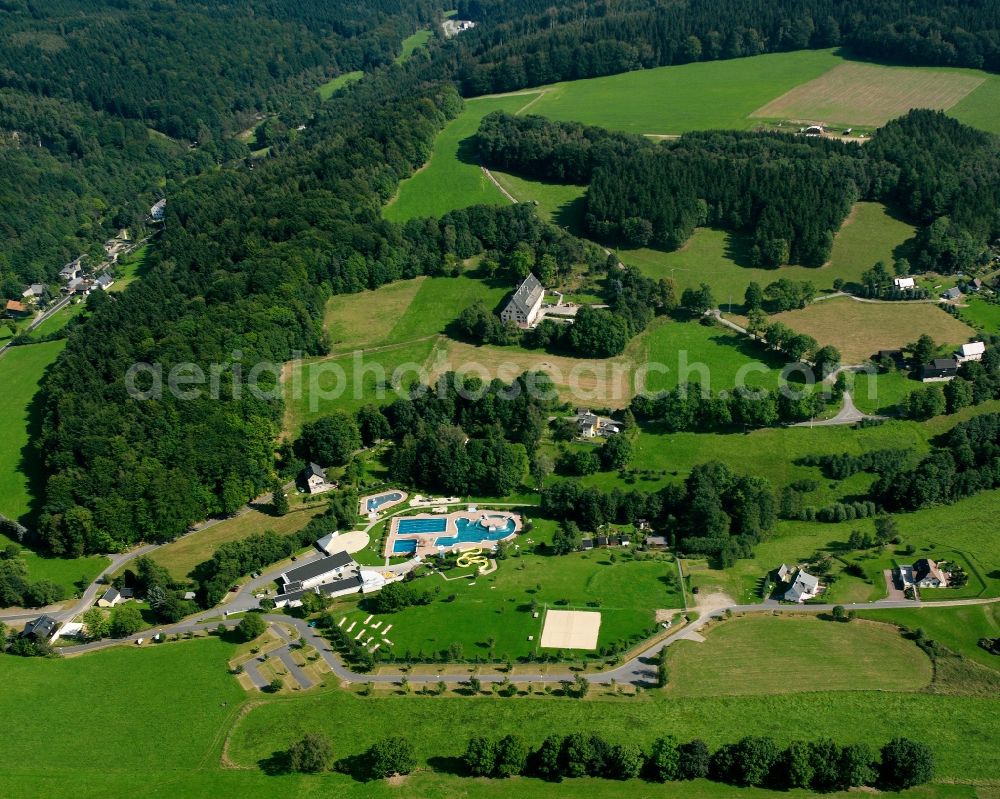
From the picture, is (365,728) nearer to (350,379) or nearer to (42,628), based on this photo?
(42,628)

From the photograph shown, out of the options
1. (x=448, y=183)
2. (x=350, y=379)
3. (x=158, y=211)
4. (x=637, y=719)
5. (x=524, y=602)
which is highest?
(x=448, y=183)

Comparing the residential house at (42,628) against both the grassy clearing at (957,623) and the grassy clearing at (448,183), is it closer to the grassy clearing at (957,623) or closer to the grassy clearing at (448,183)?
the grassy clearing at (957,623)

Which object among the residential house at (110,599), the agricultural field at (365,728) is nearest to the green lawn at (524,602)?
the agricultural field at (365,728)

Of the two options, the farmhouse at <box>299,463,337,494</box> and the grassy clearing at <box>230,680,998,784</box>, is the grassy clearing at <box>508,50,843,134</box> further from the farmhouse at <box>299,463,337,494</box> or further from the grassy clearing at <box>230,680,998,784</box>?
the grassy clearing at <box>230,680,998,784</box>

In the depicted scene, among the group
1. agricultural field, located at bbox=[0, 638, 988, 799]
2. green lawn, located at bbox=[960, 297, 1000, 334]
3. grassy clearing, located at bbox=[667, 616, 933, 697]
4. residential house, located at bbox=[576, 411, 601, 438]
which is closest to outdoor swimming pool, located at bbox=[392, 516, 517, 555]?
residential house, located at bbox=[576, 411, 601, 438]

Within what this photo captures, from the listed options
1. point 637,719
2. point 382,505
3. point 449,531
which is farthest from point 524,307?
point 637,719
